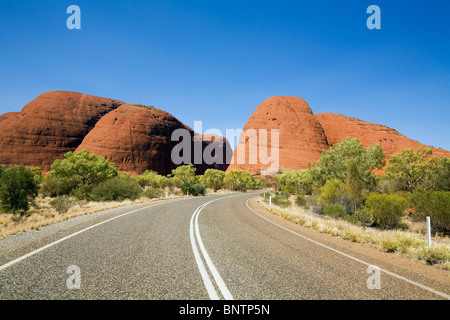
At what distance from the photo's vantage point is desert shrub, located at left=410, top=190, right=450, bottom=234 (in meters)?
11.3

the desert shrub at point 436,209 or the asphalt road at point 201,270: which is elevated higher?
the asphalt road at point 201,270

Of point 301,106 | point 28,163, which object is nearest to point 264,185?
point 301,106

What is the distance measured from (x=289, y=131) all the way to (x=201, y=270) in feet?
268

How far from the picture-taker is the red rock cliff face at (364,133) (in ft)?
235

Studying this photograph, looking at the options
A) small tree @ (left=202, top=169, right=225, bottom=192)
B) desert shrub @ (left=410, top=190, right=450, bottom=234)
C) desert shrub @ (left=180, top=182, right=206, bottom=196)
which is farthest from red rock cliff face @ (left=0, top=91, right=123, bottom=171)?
desert shrub @ (left=410, top=190, right=450, bottom=234)

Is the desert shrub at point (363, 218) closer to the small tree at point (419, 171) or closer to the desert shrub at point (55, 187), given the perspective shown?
the small tree at point (419, 171)

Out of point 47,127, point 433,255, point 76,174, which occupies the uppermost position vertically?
point 47,127

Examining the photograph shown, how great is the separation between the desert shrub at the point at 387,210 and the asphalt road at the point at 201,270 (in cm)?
784

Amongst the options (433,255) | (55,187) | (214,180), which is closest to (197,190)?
(214,180)

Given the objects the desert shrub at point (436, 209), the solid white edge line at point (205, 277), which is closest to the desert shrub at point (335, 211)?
the desert shrub at point (436, 209)

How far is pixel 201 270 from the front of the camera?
4.18m

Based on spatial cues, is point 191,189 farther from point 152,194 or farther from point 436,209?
point 436,209

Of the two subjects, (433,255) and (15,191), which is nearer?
(433,255)

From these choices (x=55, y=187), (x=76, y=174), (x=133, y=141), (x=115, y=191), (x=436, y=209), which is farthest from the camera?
(x=133, y=141)
